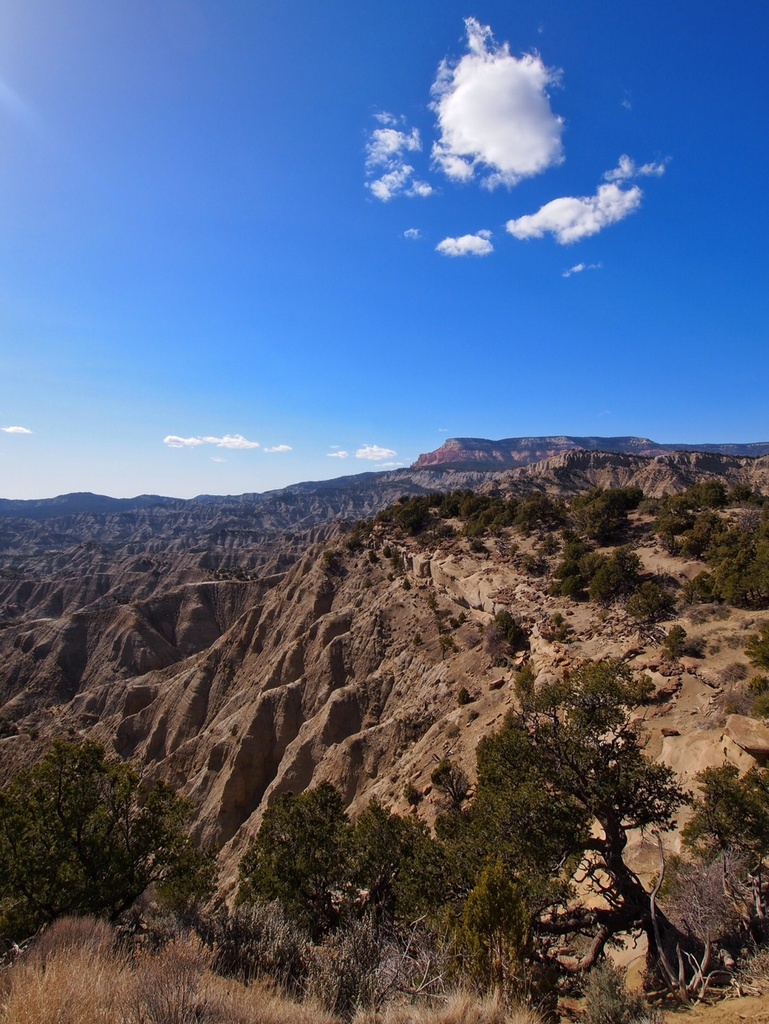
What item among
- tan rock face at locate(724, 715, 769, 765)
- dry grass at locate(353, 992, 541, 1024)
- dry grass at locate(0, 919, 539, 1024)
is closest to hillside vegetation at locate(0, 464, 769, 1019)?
tan rock face at locate(724, 715, 769, 765)

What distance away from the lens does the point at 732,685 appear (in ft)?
57.2

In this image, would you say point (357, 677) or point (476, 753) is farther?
point (357, 677)

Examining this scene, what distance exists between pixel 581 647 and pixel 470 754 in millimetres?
7379

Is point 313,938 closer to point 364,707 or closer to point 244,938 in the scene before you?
point 244,938

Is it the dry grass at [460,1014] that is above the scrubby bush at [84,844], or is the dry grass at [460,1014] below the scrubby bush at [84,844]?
above

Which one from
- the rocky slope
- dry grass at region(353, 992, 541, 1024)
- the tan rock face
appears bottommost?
the rocky slope

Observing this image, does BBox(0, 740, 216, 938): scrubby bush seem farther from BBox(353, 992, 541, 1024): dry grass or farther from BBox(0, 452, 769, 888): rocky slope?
BBox(0, 452, 769, 888): rocky slope

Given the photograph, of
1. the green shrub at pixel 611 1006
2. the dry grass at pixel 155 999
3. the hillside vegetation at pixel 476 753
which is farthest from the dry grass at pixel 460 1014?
the green shrub at pixel 611 1006

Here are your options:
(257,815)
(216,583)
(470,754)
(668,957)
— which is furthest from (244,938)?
(216,583)

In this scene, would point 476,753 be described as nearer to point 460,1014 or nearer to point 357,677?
point 460,1014

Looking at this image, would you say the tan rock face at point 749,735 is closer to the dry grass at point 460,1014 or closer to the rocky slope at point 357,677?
the rocky slope at point 357,677

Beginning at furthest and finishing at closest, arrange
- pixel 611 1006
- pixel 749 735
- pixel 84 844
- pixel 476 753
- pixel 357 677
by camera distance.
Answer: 1. pixel 357 677
2. pixel 476 753
3. pixel 749 735
4. pixel 84 844
5. pixel 611 1006

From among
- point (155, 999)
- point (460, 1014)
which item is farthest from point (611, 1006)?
point (155, 999)

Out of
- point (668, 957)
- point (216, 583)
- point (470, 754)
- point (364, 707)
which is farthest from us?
point (216, 583)
